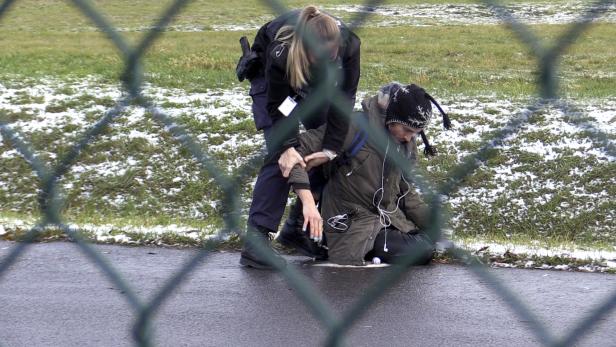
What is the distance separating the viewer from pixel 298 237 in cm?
459

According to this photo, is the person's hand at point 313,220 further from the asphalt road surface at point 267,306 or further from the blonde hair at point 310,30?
the blonde hair at point 310,30

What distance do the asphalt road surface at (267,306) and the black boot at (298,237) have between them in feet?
0.28

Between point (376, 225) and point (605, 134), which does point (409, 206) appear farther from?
point (605, 134)

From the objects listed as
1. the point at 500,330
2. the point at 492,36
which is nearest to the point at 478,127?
the point at 500,330

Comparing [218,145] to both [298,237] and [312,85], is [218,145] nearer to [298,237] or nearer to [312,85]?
[298,237]

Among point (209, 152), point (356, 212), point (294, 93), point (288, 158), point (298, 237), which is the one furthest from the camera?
point (209, 152)

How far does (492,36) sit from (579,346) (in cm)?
1252

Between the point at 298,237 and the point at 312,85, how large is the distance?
3.37 meters

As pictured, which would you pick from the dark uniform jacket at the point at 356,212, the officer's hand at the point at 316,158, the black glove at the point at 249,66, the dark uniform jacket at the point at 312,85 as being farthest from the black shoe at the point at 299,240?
the officer's hand at the point at 316,158

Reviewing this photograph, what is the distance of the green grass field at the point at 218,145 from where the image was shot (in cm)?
602

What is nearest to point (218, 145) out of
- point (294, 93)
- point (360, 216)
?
point (360, 216)

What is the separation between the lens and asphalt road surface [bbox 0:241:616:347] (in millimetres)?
3574

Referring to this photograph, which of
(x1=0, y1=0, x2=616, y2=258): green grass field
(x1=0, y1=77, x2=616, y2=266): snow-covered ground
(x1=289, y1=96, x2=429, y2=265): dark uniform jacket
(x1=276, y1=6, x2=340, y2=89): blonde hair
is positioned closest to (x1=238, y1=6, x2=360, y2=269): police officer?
(x1=276, y1=6, x2=340, y2=89): blonde hair

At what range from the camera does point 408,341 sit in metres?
3.56
